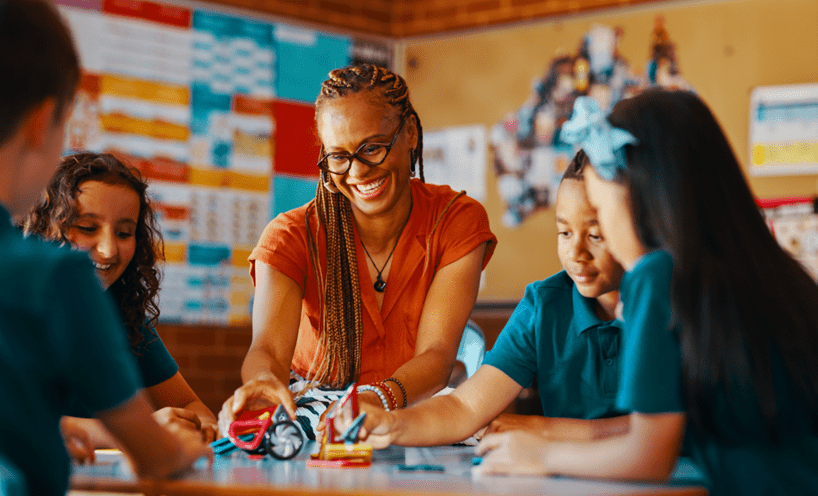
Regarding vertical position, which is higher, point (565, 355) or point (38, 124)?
point (38, 124)

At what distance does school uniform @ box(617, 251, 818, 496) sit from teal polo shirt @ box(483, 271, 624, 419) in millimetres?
446

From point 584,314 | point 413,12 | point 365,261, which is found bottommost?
point 584,314

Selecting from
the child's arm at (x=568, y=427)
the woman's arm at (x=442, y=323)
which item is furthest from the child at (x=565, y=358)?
the woman's arm at (x=442, y=323)

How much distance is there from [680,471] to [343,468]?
49 cm

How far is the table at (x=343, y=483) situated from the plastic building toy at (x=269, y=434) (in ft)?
0.25

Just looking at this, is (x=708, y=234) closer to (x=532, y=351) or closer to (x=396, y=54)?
(x=532, y=351)

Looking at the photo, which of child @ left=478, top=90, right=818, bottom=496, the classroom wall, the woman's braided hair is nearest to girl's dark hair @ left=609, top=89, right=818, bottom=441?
child @ left=478, top=90, right=818, bottom=496

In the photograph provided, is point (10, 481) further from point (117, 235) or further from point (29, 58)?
point (117, 235)

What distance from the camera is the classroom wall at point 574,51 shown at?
10.4 ft

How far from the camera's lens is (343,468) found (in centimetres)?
123

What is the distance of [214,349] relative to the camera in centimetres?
350

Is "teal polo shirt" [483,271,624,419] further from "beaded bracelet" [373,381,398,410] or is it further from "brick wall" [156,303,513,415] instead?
"brick wall" [156,303,513,415]

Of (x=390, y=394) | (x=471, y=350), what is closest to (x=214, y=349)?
(x=471, y=350)

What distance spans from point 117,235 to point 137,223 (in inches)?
4.9
